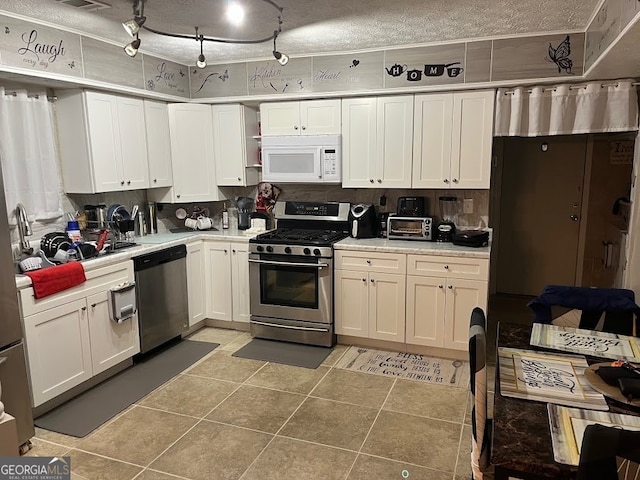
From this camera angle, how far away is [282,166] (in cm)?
438

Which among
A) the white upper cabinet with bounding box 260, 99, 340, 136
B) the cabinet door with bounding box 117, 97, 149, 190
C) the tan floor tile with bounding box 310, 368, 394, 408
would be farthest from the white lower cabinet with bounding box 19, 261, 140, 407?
the white upper cabinet with bounding box 260, 99, 340, 136

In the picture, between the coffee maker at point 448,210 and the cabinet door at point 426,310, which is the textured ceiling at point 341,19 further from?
the cabinet door at point 426,310

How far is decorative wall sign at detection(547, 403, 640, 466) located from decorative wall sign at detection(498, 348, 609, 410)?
0.05m

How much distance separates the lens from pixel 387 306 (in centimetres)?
395

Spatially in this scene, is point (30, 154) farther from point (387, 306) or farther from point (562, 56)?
point (562, 56)

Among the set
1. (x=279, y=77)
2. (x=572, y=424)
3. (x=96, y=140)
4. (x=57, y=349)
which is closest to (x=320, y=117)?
(x=279, y=77)

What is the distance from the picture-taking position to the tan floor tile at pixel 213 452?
2.53m

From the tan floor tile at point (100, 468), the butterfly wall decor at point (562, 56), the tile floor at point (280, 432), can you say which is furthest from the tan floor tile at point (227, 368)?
the butterfly wall decor at point (562, 56)

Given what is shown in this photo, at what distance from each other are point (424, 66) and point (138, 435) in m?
3.37

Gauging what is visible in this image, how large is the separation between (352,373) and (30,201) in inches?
108

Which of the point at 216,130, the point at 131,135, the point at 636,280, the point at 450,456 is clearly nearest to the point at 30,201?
the point at 131,135

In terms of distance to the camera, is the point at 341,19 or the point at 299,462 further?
the point at 341,19

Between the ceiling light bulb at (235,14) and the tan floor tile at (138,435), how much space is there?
100 inches

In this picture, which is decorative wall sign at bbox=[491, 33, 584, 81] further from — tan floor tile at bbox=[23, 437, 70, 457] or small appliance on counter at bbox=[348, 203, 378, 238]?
tan floor tile at bbox=[23, 437, 70, 457]
